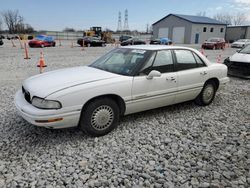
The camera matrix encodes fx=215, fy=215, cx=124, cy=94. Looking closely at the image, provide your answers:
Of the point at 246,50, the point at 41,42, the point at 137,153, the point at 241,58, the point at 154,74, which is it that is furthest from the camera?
the point at 41,42

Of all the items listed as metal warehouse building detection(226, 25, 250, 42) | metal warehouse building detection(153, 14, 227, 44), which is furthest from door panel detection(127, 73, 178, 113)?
metal warehouse building detection(226, 25, 250, 42)

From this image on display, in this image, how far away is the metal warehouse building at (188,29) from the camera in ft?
131

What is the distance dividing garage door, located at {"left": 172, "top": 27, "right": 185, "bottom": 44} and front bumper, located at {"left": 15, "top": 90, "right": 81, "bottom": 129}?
135 feet

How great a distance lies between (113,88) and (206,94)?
2556mm

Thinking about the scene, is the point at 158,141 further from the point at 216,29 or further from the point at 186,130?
the point at 216,29

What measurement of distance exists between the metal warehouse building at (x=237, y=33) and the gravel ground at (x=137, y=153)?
4941cm

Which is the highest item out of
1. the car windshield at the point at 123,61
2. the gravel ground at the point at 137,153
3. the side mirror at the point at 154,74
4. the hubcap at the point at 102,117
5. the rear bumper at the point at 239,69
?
the car windshield at the point at 123,61

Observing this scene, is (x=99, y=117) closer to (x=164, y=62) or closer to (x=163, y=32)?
(x=164, y=62)

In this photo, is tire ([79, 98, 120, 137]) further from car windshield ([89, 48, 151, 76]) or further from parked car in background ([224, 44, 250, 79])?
parked car in background ([224, 44, 250, 79])

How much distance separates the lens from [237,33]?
48.0 metres

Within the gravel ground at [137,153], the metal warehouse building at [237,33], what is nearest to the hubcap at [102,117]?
the gravel ground at [137,153]

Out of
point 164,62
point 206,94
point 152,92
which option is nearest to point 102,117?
point 152,92

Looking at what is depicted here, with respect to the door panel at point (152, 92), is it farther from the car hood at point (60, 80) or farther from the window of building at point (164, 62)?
the car hood at point (60, 80)

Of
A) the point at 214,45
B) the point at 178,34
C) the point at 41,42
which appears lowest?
the point at 41,42
